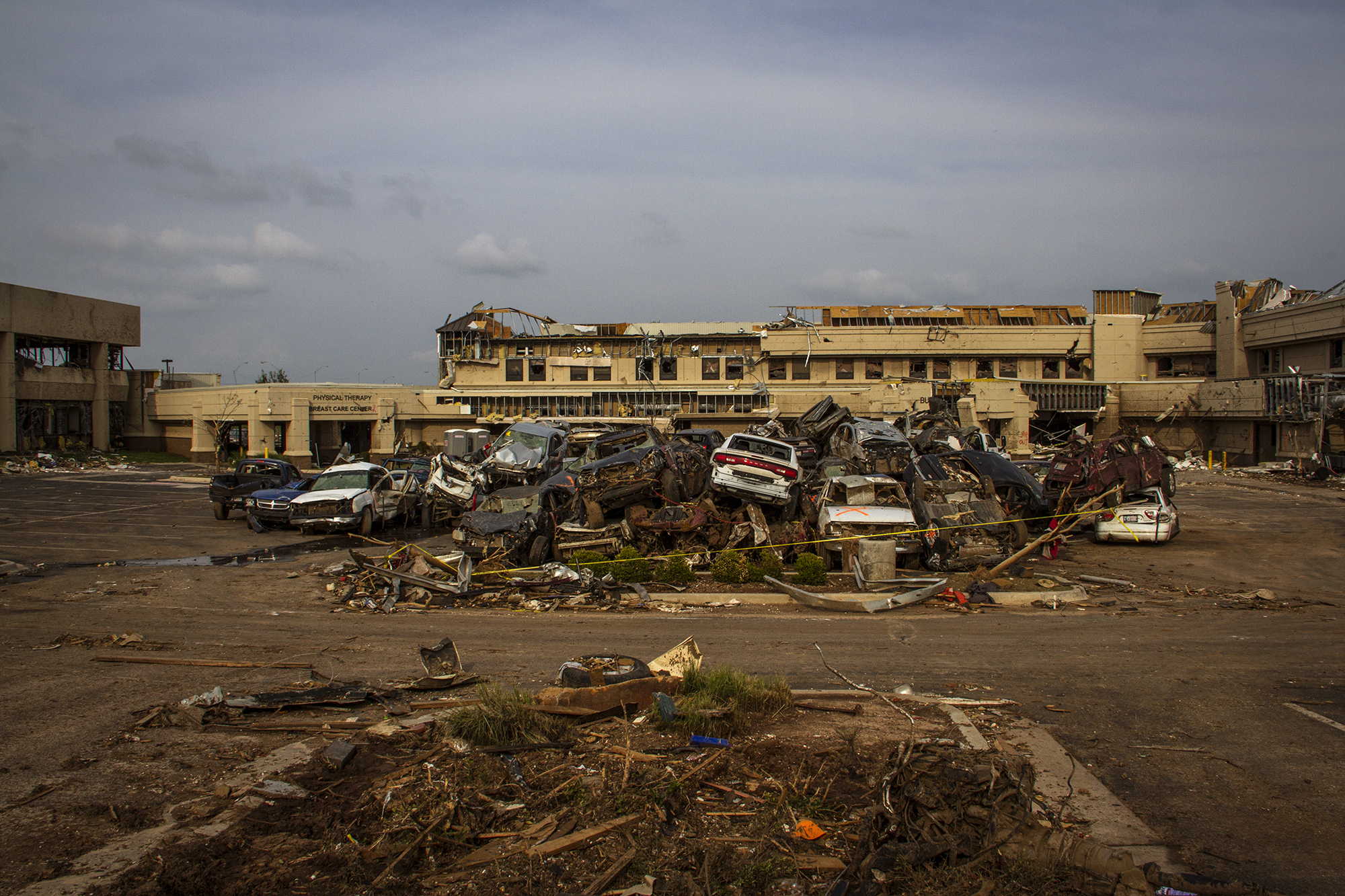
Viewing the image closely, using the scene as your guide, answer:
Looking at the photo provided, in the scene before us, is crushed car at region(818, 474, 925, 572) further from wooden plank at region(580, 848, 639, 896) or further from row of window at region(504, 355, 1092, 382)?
row of window at region(504, 355, 1092, 382)

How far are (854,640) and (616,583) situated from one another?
13.9ft

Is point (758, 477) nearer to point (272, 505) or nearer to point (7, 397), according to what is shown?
point (272, 505)

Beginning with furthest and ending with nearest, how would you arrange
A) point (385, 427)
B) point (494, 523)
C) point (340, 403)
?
point (385, 427) → point (340, 403) → point (494, 523)

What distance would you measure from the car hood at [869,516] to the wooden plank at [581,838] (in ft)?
28.4

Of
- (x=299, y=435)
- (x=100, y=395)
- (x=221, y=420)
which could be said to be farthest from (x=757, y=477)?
(x=100, y=395)

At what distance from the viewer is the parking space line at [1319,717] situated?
5992mm

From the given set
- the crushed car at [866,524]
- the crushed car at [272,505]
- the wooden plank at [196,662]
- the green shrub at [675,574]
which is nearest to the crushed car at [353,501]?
the crushed car at [272,505]

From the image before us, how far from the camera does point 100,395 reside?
147ft

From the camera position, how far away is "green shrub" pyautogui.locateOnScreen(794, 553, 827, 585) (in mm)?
11672

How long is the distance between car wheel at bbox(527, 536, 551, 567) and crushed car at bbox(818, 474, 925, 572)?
4749mm

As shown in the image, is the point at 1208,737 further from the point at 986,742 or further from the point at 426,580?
the point at 426,580

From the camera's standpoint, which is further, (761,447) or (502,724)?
(761,447)

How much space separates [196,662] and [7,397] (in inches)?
1751

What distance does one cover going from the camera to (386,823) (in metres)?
4.34
